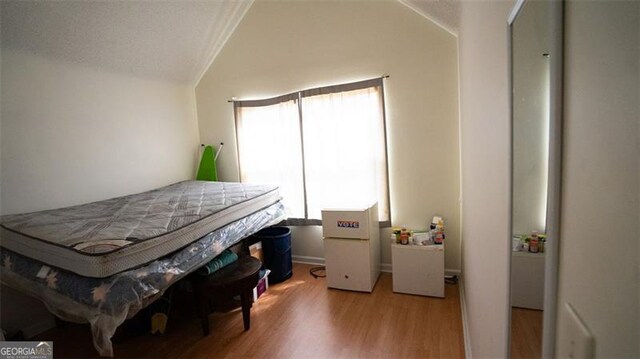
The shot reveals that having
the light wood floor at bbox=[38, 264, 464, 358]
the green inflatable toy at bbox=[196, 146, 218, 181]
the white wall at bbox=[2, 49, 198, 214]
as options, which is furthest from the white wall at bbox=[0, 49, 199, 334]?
the light wood floor at bbox=[38, 264, 464, 358]

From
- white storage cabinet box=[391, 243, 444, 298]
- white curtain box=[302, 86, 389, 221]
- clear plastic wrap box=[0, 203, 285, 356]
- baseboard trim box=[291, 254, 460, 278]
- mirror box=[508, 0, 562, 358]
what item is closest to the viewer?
mirror box=[508, 0, 562, 358]

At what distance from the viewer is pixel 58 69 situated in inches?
92.9

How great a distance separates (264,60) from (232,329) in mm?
2702

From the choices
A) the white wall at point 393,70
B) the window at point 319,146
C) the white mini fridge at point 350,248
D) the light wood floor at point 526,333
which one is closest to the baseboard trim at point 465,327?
the white wall at point 393,70

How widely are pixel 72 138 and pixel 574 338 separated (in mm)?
3278

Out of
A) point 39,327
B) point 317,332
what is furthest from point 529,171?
point 39,327

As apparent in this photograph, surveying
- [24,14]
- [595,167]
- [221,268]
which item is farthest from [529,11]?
[24,14]

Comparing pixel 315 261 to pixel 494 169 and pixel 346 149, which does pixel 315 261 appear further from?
pixel 494 169

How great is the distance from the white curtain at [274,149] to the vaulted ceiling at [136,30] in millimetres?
871

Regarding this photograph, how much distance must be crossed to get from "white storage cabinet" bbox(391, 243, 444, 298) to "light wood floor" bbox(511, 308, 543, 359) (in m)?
1.72

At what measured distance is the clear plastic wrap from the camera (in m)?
1.28

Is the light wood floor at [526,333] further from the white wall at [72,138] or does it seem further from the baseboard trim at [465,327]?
the white wall at [72,138]

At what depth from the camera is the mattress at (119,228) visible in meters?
1.34

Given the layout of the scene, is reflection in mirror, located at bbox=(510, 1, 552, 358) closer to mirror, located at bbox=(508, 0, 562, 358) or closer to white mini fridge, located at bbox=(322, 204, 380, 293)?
mirror, located at bbox=(508, 0, 562, 358)
